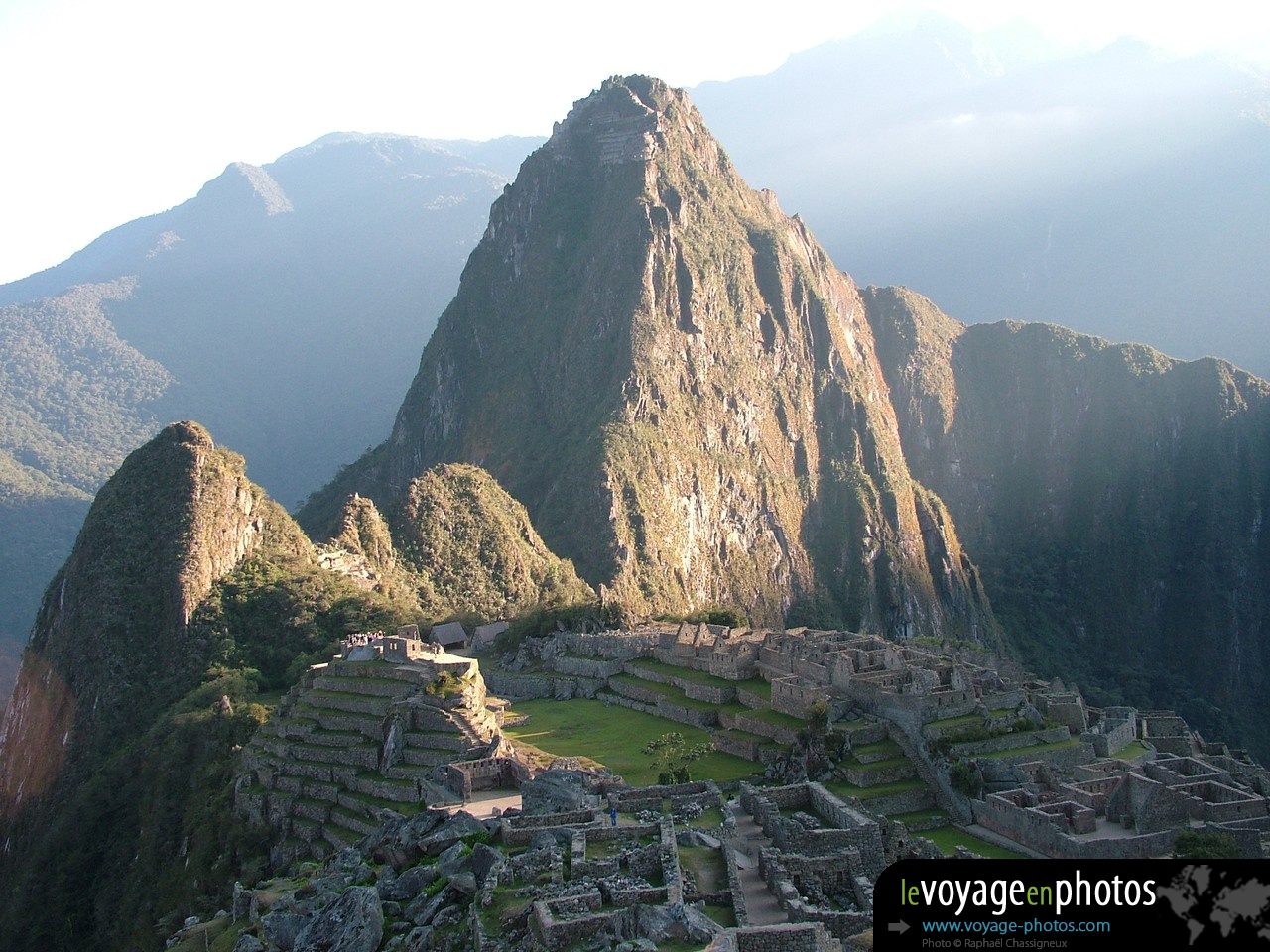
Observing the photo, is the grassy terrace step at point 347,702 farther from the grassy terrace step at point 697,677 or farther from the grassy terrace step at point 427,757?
the grassy terrace step at point 697,677

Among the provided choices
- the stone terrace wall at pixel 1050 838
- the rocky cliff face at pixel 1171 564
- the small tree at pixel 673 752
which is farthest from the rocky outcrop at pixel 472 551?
the rocky cliff face at pixel 1171 564

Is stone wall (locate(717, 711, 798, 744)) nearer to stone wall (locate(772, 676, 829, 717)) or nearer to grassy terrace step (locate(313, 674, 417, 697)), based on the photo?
stone wall (locate(772, 676, 829, 717))

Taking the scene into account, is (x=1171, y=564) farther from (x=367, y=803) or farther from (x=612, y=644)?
(x=367, y=803)

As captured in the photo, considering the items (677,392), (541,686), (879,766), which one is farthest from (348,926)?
(677,392)

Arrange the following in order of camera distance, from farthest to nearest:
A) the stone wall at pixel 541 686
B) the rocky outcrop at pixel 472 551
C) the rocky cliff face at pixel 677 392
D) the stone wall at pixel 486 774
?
1. the rocky cliff face at pixel 677 392
2. the rocky outcrop at pixel 472 551
3. the stone wall at pixel 541 686
4. the stone wall at pixel 486 774

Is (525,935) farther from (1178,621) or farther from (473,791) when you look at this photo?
(1178,621)

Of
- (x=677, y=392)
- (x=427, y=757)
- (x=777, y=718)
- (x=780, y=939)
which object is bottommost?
(x=780, y=939)
